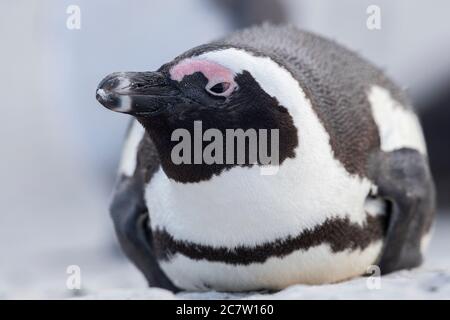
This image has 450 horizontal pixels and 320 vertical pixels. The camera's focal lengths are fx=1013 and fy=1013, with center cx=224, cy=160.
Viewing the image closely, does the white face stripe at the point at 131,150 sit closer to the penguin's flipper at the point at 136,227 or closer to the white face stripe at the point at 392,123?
the penguin's flipper at the point at 136,227

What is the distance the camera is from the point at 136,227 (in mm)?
1635

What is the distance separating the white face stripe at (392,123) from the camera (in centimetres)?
161

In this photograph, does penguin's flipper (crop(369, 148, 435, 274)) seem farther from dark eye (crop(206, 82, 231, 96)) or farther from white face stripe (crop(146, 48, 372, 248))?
dark eye (crop(206, 82, 231, 96))

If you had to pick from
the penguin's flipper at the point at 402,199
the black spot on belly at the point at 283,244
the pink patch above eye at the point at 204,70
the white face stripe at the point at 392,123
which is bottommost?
the black spot on belly at the point at 283,244

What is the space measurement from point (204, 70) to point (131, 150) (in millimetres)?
418

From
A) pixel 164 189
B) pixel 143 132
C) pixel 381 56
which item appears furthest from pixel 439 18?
pixel 164 189

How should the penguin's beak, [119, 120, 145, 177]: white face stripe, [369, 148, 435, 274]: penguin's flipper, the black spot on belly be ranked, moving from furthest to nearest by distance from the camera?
[119, 120, 145, 177]: white face stripe, [369, 148, 435, 274]: penguin's flipper, the black spot on belly, the penguin's beak

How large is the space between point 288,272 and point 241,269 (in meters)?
0.07

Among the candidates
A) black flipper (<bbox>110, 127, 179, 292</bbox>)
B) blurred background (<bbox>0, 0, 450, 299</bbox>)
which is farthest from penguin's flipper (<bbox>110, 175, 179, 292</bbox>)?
blurred background (<bbox>0, 0, 450, 299</bbox>)

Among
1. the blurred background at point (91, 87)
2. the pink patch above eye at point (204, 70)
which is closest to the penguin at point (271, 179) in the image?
the pink patch above eye at point (204, 70)

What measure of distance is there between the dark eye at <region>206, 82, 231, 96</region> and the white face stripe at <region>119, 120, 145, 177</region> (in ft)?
1.14

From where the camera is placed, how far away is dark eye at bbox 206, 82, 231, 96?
4.42 ft

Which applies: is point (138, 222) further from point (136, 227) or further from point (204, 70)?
point (204, 70)

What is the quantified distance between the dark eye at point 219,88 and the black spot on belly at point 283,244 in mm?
220
